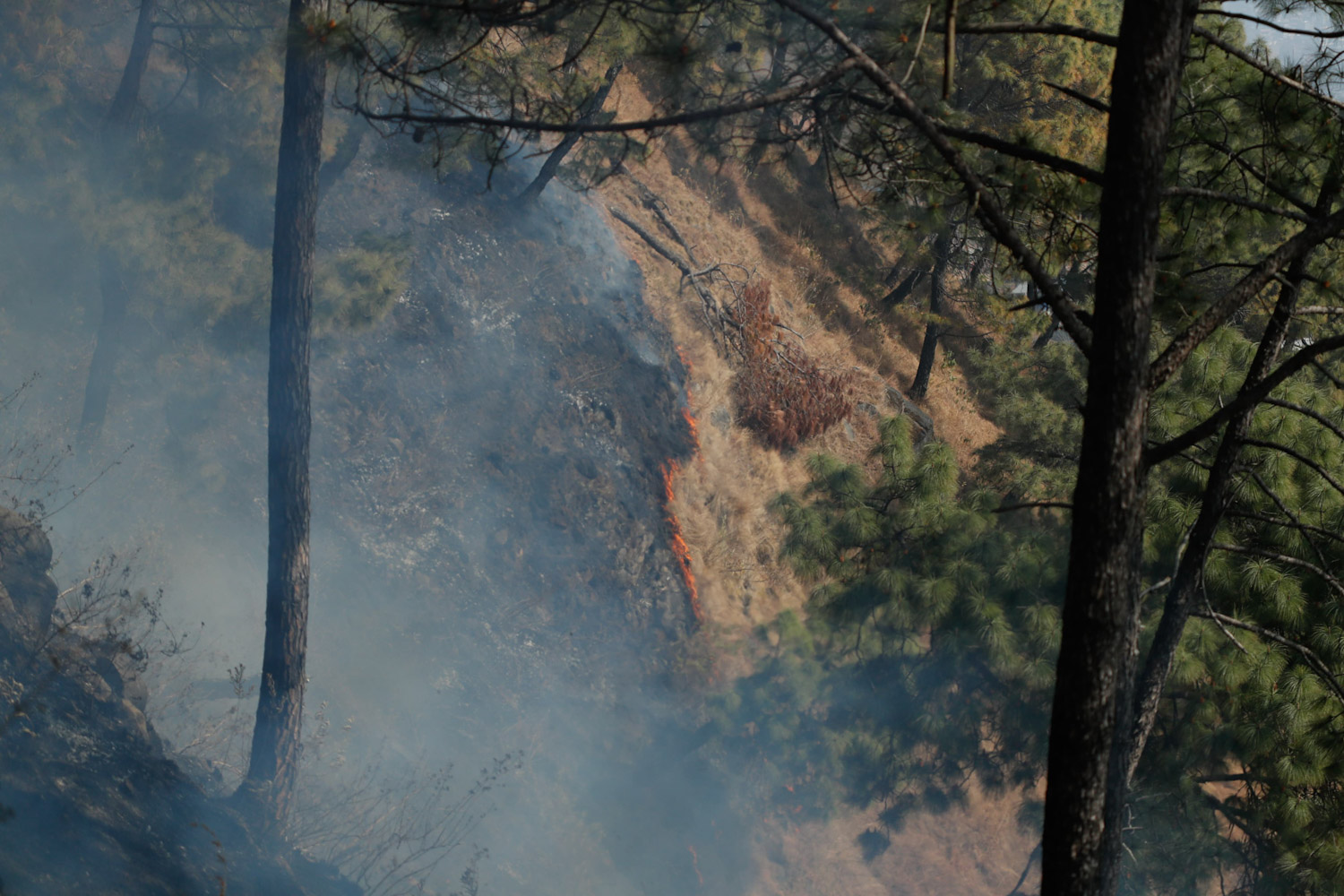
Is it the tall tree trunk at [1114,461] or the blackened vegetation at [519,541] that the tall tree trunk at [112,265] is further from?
the tall tree trunk at [1114,461]

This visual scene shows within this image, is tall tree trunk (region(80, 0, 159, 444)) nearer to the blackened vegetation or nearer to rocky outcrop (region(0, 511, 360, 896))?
the blackened vegetation

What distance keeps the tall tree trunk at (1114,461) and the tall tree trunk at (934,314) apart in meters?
11.4

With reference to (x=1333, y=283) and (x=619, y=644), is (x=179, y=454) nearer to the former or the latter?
(x=619, y=644)

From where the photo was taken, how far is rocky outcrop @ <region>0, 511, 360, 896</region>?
512 cm

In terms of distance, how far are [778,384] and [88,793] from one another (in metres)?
10.8

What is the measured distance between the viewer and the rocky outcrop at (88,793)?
5125 millimetres

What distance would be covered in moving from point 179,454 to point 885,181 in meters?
10.2

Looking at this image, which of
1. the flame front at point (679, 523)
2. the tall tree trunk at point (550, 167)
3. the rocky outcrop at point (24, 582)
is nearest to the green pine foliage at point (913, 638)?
the flame front at point (679, 523)

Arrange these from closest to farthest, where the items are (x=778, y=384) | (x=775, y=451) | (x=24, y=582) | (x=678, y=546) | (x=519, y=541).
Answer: (x=24, y=582)
(x=519, y=541)
(x=678, y=546)
(x=775, y=451)
(x=778, y=384)

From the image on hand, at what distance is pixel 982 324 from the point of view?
16344 mm

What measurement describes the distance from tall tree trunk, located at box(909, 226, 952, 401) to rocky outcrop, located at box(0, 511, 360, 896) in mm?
12886

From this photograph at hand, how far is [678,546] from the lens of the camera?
1212cm

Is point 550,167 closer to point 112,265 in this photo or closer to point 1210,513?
point 112,265

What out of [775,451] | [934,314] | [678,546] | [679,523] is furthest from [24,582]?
[934,314]
